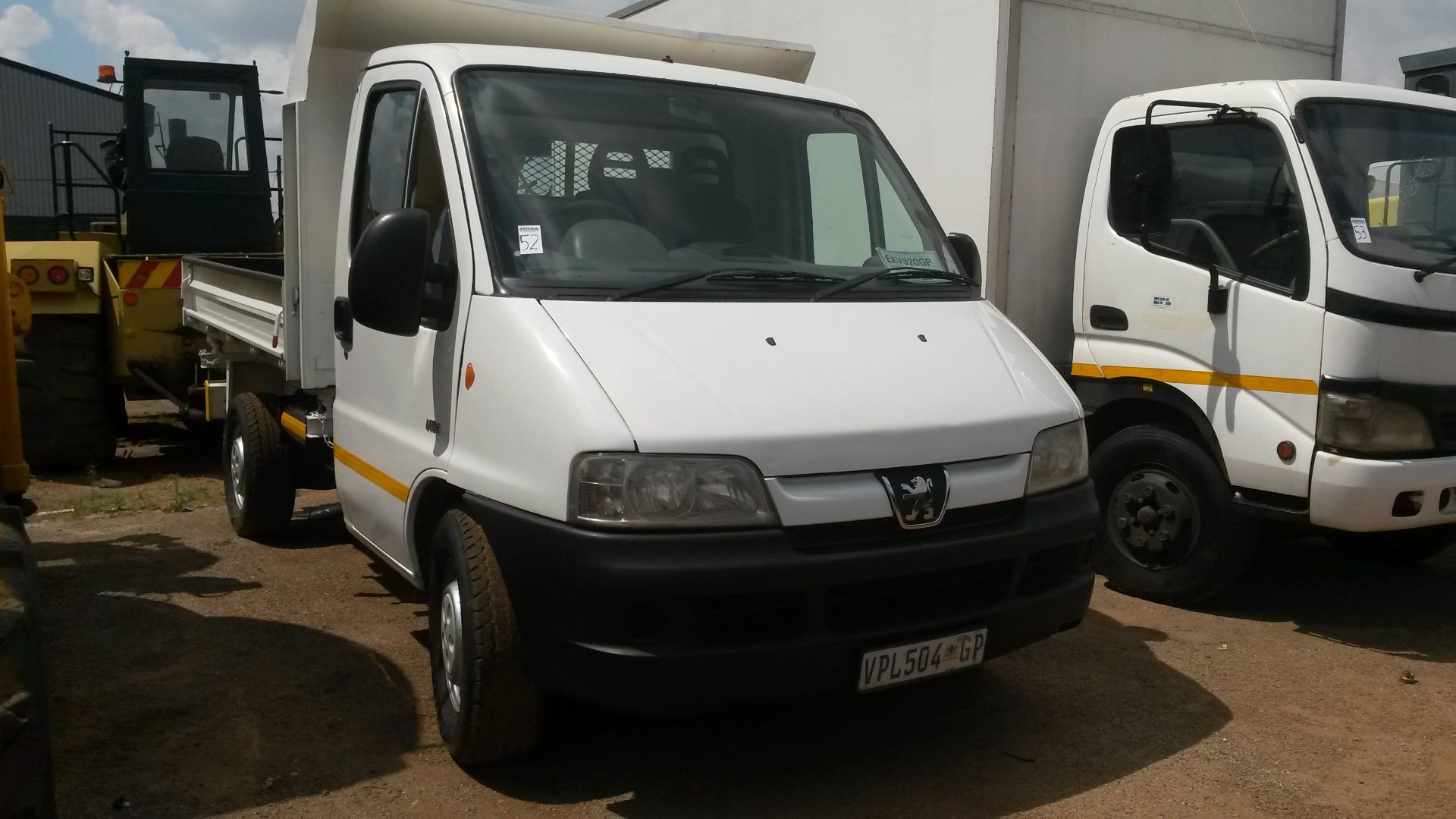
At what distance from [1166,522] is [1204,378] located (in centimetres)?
70

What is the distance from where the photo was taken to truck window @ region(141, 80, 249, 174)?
32.4 feet

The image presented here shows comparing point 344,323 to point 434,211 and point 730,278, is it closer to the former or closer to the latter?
point 434,211

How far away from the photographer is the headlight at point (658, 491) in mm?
3186

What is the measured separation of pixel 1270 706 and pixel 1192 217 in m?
2.28

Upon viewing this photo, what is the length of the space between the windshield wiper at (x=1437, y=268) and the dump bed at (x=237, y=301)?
482 centimetres

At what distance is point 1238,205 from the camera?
5496 mm

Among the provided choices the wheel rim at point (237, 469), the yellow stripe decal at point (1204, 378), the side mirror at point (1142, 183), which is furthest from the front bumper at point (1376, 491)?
the wheel rim at point (237, 469)

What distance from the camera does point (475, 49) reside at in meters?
4.26

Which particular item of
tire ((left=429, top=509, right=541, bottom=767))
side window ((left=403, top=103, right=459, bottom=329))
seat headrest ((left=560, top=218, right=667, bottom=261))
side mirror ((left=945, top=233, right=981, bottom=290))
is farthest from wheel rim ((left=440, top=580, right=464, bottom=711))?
side mirror ((left=945, top=233, right=981, bottom=290))

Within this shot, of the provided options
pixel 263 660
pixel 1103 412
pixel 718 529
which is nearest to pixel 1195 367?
pixel 1103 412

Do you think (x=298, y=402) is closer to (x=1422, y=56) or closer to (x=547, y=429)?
(x=547, y=429)

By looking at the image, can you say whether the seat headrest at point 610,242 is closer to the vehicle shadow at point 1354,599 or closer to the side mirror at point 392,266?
the side mirror at point 392,266

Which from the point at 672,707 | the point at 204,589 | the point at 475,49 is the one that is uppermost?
the point at 475,49

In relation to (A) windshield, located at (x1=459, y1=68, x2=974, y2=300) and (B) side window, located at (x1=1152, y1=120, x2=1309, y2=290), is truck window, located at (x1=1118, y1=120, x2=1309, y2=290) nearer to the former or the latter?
(B) side window, located at (x1=1152, y1=120, x2=1309, y2=290)
